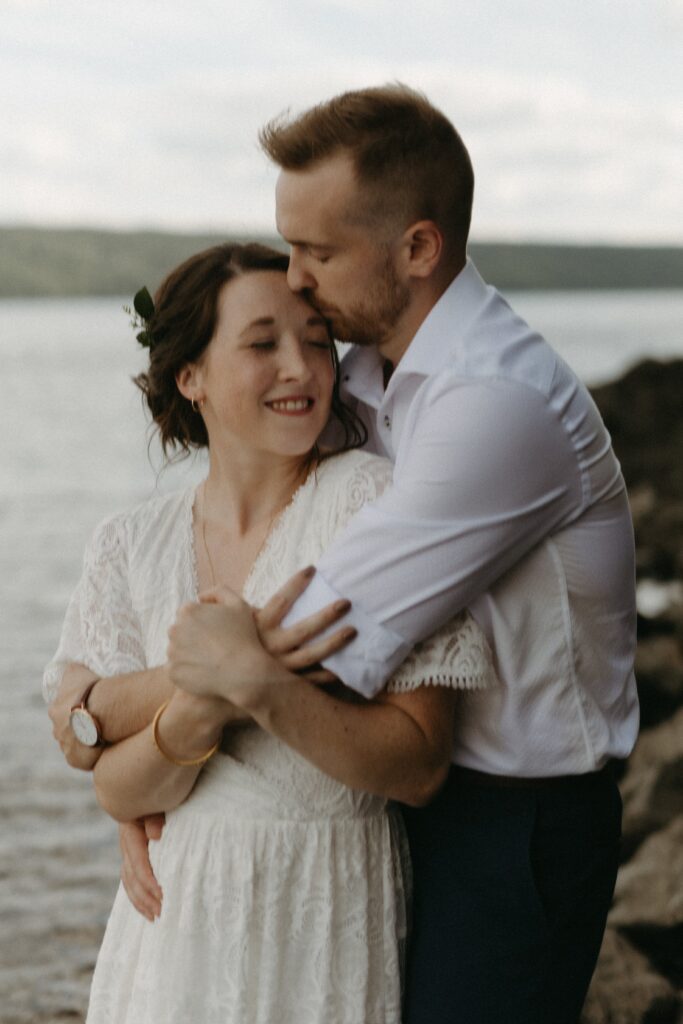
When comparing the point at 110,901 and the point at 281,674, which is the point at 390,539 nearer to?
the point at 281,674

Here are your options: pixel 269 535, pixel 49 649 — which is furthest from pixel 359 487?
pixel 49 649

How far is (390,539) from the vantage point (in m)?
2.09

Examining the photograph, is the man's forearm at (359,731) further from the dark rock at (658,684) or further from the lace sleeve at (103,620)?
the dark rock at (658,684)

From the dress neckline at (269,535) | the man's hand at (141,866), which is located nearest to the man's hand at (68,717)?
the man's hand at (141,866)

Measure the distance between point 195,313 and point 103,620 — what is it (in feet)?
1.85

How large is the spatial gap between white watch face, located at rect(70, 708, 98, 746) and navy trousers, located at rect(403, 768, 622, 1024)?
1.88ft

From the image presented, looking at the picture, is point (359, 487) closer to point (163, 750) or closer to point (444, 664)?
point (444, 664)

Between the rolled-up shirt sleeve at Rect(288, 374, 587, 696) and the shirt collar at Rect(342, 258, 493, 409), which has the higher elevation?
the shirt collar at Rect(342, 258, 493, 409)

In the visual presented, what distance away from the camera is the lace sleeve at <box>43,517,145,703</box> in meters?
2.45

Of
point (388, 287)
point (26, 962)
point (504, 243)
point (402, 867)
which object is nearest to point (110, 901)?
point (26, 962)

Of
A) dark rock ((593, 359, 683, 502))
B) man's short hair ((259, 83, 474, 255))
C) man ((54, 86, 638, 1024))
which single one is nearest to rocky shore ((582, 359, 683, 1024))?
man ((54, 86, 638, 1024))

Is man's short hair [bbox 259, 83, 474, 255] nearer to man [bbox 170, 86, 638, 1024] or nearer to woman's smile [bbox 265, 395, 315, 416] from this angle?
man [bbox 170, 86, 638, 1024]

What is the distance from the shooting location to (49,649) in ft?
32.6

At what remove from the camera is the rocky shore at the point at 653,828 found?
11.9ft
